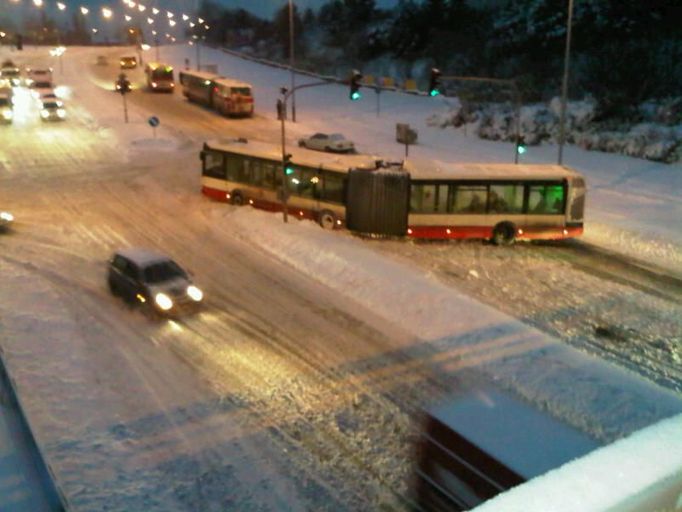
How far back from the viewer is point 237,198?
29969 millimetres

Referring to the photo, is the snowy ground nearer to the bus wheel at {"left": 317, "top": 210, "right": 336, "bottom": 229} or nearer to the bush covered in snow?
the bus wheel at {"left": 317, "top": 210, "right": 336, "bottom": 229}

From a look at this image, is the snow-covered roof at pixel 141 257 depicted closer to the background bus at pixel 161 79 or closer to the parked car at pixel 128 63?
the background bus at pixel 161 79

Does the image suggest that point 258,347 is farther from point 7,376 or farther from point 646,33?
point 646,33

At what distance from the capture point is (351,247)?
77.5ft

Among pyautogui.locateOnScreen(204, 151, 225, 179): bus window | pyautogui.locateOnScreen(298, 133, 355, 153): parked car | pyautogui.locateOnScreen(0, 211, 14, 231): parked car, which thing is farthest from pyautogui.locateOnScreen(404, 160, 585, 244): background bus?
pyautogui.locateOnScreen(298, 133, 355, 153): parked car

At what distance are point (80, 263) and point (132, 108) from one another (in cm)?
3752

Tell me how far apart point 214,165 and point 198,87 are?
101 feet

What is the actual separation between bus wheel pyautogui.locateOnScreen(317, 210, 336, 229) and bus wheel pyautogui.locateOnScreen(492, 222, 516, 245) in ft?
19.5

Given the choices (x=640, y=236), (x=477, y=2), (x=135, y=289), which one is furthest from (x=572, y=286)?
(x=477, y=2)

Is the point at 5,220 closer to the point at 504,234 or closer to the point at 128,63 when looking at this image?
the point at 504,234

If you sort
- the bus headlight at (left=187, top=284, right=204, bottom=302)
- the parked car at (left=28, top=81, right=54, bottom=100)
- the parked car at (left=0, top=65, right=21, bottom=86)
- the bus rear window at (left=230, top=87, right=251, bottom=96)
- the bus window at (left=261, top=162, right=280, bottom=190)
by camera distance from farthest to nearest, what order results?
1. the parked car at (left=0, top=65, right=21, bottom=86)
2. the parked car at (left=28, top=81, right=54, bottom=100)
3. the bus rear window at (left=230, top=87, right=251, bottom=96)
4. the bus window at (left=261, top=162, right=280, bottom=190)
5. the bus headlight at (left=187, top=284, right=204, bottom=302)

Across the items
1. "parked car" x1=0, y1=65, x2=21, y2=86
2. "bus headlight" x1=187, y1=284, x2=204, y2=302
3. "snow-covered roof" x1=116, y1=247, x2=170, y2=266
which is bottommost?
"bus headlight" x1=187, y1=284, x2=204, y2=302

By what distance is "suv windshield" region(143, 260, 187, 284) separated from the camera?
1827 cm

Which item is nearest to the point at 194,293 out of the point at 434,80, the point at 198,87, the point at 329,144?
the point at 434,80
